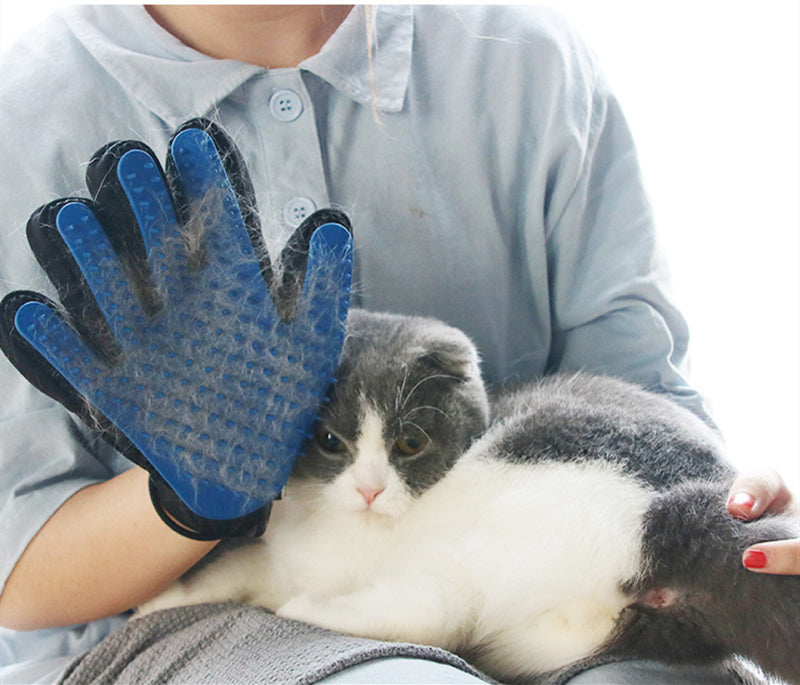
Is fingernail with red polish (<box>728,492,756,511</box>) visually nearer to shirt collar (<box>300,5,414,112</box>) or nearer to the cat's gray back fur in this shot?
the cat's gray back fur

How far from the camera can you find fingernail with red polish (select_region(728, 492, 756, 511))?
725 mm

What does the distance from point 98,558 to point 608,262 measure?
84 centimetres

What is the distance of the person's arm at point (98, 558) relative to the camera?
893 millimetres

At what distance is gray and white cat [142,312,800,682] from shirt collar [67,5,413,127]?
14.4 inches

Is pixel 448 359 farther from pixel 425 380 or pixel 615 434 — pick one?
pixel 615 434

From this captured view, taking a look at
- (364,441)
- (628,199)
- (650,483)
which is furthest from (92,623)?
(628,199)

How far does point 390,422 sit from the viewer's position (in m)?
0.88

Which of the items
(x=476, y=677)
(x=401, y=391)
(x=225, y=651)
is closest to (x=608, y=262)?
(x=401, y=391)

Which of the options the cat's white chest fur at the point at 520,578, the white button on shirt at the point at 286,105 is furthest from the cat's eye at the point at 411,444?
the white button on shirt at the point at 286,105

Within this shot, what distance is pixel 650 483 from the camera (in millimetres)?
787

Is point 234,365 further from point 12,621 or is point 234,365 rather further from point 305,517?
point 12,621

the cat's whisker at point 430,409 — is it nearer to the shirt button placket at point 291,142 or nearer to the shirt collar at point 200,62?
the shirt button placket at point 291,142

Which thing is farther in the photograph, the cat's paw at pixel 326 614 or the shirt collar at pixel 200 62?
the shirt collar at pixel 200 62

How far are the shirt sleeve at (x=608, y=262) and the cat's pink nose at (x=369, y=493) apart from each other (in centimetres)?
44
